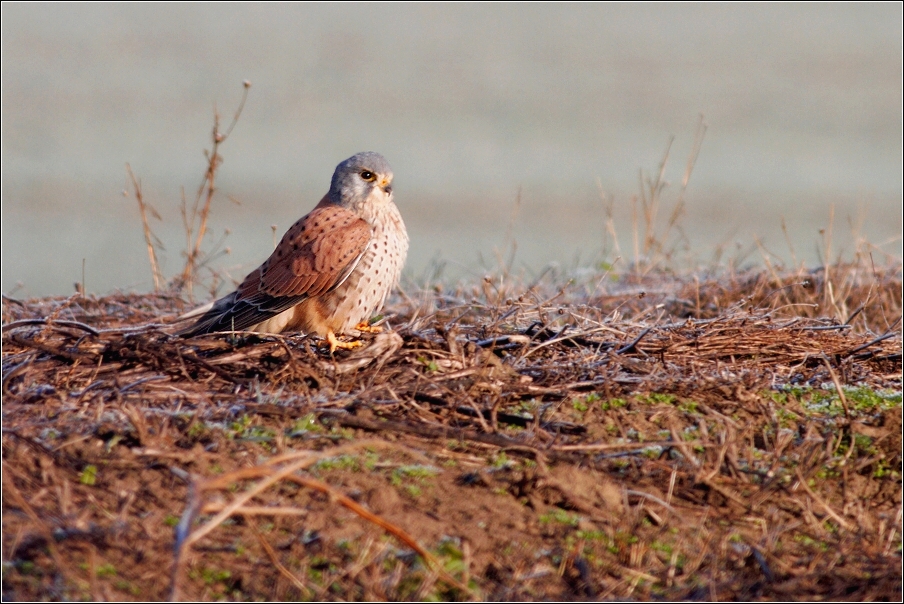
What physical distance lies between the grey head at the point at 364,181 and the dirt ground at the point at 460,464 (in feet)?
3.43

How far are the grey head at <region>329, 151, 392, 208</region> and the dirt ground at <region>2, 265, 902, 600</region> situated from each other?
1047mm

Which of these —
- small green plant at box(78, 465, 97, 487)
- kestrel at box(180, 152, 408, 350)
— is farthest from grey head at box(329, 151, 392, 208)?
small green plant at box(78, 465, 97, 487)

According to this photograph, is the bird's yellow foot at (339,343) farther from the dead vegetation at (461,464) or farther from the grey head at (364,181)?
the grey head at (364,181)

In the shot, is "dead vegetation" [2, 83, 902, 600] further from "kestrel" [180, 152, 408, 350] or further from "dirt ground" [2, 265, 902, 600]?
"kestrel" [180, 152, 408, 350]

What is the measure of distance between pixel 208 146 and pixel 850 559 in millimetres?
10057

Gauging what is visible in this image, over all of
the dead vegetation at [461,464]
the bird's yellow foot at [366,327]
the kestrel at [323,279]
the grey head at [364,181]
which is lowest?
the dead vegetation at [461,464]

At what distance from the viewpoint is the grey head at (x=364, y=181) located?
13.9 ft

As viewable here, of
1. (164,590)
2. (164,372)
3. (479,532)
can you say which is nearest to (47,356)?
(164,372)

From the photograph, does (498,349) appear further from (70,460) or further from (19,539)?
(19,539)

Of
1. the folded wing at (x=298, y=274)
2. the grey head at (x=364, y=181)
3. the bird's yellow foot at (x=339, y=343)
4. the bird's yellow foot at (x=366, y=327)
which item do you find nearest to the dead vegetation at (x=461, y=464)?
the bird's yellow foot at (x=339, y=343)

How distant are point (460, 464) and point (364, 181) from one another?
2068 millimetres

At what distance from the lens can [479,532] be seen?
2.20 meters

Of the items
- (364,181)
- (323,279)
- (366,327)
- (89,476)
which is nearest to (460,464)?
(89,476)

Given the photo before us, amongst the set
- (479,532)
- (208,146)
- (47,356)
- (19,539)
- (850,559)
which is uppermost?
(208,146)
